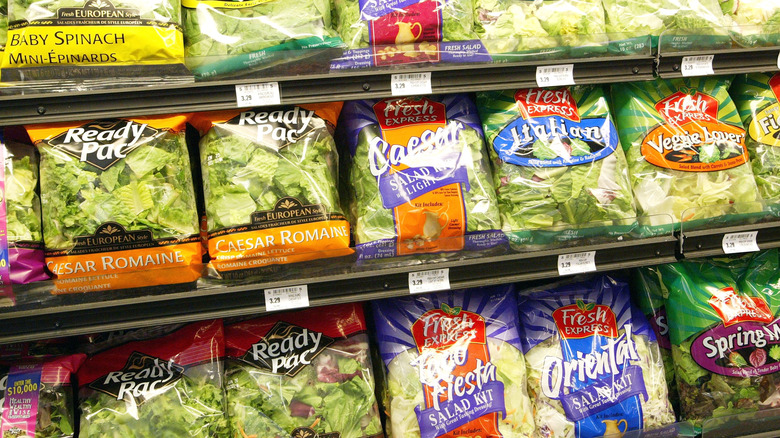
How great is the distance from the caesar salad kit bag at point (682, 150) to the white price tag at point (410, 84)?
76cm

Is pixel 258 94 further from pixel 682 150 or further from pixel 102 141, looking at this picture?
pixel 682 150

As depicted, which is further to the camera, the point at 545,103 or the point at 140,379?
the point at 545,103

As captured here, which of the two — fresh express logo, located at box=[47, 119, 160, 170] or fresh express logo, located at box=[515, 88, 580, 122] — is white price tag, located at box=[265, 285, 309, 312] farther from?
fresh express logo, located at box=[515, 88, 580, 122]

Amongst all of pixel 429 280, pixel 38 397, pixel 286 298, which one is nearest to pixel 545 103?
pixel 429 280

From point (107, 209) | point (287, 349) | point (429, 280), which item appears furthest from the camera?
point (287, 349)

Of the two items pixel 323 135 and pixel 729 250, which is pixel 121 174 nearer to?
pixel 323 135

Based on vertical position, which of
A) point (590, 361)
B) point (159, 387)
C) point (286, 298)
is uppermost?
point (286, 298)

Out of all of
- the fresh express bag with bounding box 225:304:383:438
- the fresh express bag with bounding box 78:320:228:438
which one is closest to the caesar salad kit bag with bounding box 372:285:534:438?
the fresh express bag with bounding box 225:304:383:438

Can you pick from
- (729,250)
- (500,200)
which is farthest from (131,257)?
(729,250)

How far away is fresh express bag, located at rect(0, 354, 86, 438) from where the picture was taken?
1.53 metres

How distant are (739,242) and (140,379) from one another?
1879 millimetres

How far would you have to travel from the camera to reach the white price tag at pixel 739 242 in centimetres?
180

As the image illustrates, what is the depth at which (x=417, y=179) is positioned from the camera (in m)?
1.73

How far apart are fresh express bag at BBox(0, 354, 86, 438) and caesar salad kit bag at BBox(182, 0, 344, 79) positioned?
0.96 metres
